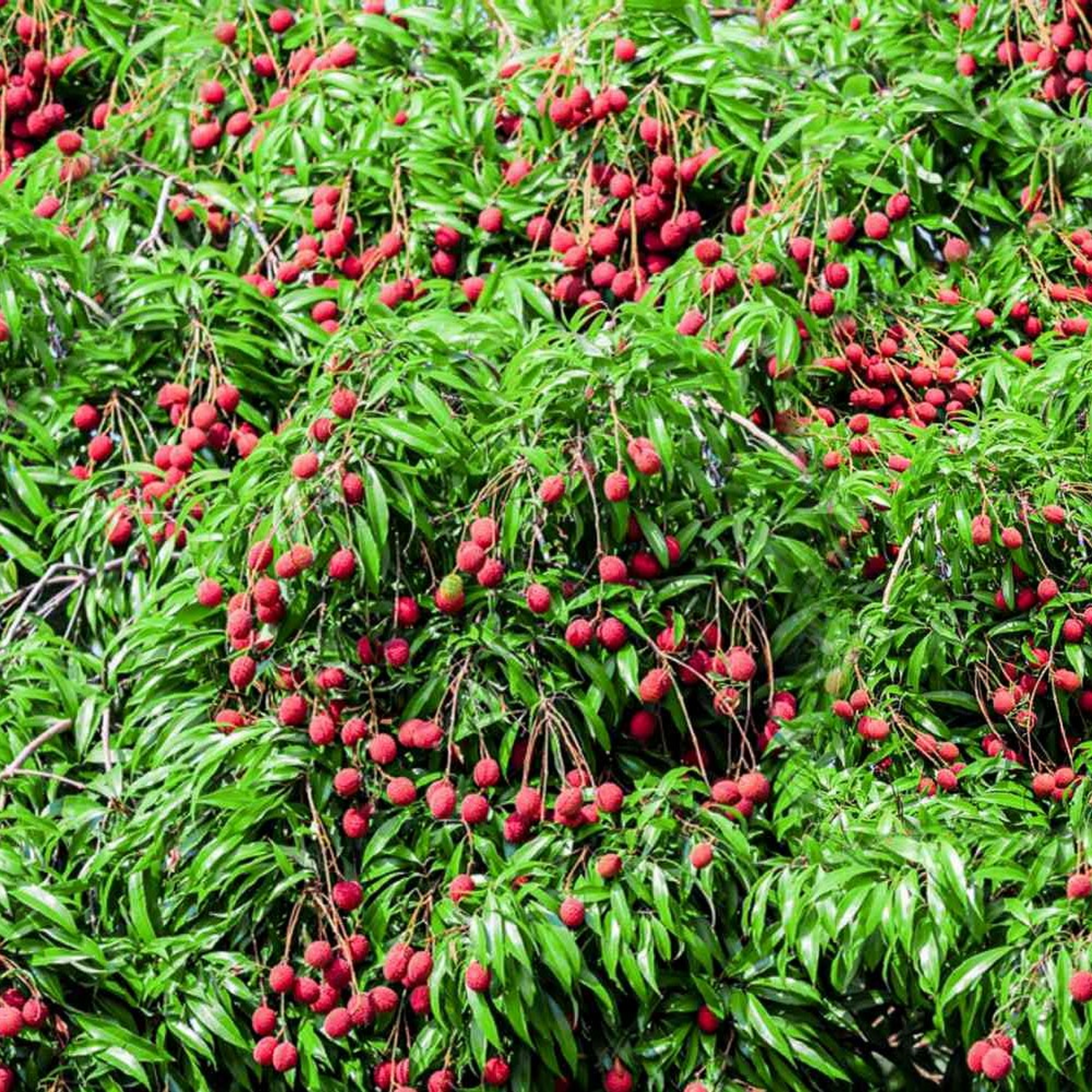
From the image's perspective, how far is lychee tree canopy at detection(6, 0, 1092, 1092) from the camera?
9.65ft

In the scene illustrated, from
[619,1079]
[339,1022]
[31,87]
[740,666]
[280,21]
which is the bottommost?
[619,1079]

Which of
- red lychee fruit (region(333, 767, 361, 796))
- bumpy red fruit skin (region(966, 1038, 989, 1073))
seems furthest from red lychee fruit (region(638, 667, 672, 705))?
bumpy red fruit skin (region(966, 1038, 989, 1073))

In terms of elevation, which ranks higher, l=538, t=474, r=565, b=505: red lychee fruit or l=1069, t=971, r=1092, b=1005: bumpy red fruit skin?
l=538, t=474, r=565, b=505: red lychee fruit

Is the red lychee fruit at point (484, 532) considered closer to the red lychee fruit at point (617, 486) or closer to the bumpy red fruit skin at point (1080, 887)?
the red lychee fruit at point (617, 486)

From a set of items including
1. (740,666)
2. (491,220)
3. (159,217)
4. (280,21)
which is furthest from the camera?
(280,21)

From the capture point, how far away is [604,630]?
3.02m

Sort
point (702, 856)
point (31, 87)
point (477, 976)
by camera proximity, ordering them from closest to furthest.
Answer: point (477, 976) → point (702, 856) → point (31, 87)

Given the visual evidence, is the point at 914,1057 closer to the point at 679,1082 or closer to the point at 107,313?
the point at 679,1082

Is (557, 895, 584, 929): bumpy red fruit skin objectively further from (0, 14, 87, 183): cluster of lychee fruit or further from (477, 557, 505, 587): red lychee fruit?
(0, 14, 87, 183): cluster of lychee fruit

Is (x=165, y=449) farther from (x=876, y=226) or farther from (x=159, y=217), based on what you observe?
(x=876, y=226)

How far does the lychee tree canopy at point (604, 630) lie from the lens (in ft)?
9.65

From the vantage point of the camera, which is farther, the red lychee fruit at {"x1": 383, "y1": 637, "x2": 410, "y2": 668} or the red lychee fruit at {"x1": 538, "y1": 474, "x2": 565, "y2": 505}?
the red lychee fruit at {"x1": 383, "y1": 637, "x2": 410, "y2": 668}

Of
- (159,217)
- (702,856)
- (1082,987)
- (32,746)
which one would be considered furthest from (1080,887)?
(159,217)

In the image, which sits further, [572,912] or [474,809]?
[474,809]
